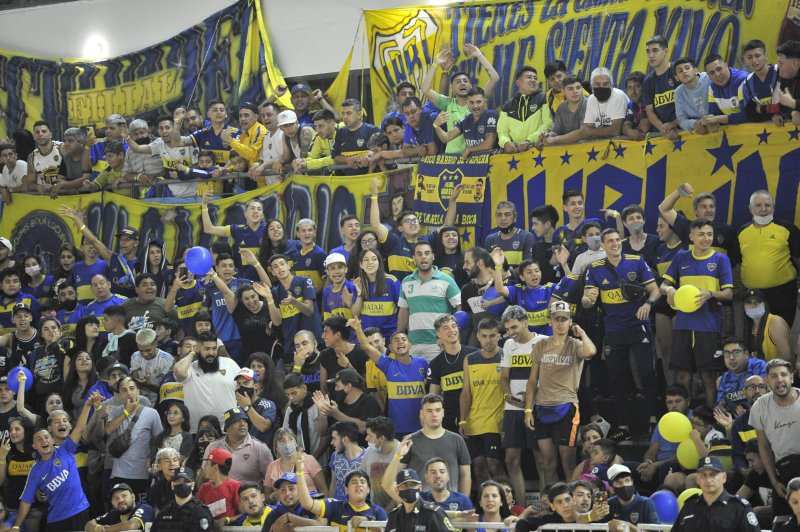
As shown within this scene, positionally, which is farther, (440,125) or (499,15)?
(499,15)

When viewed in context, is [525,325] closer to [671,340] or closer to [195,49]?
[671,340]

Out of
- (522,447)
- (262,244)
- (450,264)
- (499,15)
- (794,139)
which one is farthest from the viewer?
(499,15)

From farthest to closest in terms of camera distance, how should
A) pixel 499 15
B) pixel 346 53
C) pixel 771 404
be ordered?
pixel 346 53 → pixel 499 15 → pixel 771 404

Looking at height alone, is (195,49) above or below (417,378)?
above

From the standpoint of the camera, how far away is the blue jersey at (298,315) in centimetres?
1487

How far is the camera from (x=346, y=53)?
19.5 metres

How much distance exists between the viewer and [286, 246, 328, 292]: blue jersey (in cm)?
1552

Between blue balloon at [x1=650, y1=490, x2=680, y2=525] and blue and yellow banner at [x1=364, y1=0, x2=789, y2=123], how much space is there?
19.8 ft

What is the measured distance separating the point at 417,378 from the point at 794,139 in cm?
436

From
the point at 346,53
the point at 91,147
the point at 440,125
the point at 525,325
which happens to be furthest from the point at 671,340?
the point at 91,147

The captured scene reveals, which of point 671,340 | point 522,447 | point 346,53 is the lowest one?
point 522,447

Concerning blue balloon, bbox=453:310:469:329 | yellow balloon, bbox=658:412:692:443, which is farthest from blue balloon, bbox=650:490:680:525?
blue balloon, bbox=453:310:469:329

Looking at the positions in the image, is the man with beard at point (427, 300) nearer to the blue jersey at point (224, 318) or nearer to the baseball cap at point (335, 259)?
the baseball cap at point (335, 259)

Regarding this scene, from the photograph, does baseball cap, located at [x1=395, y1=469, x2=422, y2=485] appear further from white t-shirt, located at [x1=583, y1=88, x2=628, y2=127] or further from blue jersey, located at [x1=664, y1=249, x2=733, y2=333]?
white t-shirt, located at [x1=583, y1=88, x2=628, y2=127]
